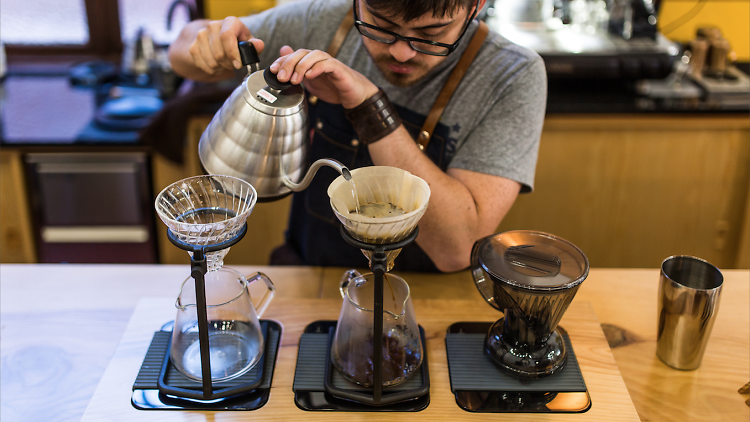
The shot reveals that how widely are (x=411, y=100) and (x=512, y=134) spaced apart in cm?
25

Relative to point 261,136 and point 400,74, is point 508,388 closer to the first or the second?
point 261,136

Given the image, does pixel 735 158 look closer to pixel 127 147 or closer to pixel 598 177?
pixel 598 177

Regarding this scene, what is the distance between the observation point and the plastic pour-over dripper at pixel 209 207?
76 centimetres

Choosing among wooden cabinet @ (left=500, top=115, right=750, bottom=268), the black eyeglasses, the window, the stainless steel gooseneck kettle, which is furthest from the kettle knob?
the window

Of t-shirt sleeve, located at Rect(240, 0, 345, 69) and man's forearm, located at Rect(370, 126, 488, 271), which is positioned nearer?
man's forearm, located at Rect(370, 126, 488, 271)

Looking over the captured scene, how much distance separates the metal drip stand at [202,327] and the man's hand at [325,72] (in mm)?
246

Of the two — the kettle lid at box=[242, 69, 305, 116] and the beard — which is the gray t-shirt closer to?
the beard

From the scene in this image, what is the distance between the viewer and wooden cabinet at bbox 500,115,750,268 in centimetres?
221

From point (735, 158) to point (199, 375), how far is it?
2143 millimetres

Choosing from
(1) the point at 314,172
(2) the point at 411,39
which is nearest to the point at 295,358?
(1) the point at 314,172

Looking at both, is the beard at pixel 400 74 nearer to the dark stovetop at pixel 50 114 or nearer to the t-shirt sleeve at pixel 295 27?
the t-shirt sleeve at pixel 295 27

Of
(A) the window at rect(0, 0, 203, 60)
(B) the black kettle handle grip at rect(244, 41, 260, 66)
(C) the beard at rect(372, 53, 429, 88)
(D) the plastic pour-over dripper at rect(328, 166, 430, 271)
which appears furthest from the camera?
(A) the window at rect(0, 0, 203, 60)

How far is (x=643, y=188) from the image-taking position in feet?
7.59

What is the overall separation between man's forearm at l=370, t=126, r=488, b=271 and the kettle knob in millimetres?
253
